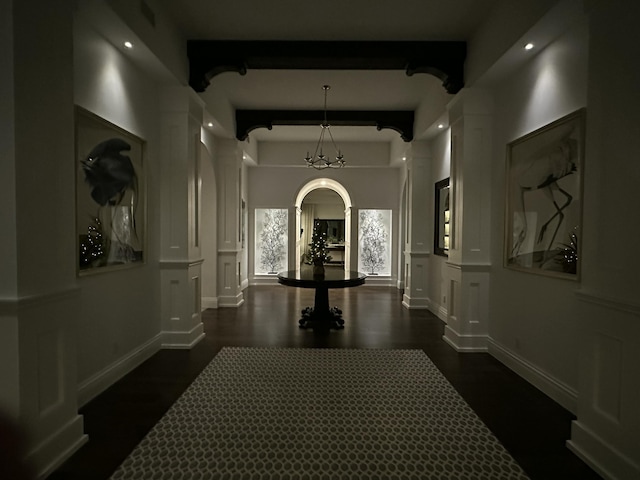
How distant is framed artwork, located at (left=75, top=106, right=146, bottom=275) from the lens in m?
3.09

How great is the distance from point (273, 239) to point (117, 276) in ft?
21.7

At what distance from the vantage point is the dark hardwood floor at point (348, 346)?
2.45 m

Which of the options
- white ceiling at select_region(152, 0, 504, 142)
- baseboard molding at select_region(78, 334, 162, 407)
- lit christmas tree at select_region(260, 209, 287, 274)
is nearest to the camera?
baseboard molding at select_region(78, 334, 162, 407)

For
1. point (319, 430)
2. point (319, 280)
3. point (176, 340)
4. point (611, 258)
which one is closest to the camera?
point (611, 258)

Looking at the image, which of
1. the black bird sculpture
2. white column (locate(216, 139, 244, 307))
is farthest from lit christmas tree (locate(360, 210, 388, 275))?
the black bird sculpture

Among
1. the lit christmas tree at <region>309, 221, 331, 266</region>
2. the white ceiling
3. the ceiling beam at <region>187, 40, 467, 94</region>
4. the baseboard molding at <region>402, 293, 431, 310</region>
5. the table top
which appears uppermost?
the white ceiling

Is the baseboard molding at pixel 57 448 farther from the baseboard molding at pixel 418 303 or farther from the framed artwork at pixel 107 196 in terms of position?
the baseboard molding at pixel 418 303

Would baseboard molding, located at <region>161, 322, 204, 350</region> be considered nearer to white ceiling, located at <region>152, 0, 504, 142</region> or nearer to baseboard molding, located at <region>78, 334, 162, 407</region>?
baseboard molding, located at <region>78, 334, 162, 407</region>

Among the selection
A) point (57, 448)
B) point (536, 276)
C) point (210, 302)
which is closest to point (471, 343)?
point (536, 276)

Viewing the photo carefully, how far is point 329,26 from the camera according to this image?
4293mm

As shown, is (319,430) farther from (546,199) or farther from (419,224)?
(419,224)

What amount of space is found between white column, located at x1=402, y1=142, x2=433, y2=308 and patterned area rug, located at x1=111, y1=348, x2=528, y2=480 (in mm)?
3546

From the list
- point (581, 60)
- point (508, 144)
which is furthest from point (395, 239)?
point (581, 60)

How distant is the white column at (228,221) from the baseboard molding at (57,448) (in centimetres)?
479
